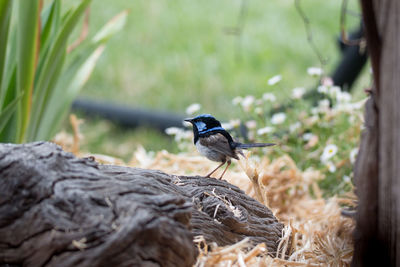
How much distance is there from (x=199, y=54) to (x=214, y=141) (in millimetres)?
4511

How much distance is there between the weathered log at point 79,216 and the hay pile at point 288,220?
160mm

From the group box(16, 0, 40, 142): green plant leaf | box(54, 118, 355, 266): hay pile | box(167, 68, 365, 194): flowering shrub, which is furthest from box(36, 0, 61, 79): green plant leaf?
box(167, 68, 365, 194): flowering shrub

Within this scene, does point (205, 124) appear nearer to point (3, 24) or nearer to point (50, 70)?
point (50, 70)

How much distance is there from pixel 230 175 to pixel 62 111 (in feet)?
3.10

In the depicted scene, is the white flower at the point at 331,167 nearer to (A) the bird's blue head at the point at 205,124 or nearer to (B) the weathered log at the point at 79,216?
(A) the bird's blue head at the point at 205,124

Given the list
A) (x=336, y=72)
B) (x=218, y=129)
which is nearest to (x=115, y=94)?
(x=336, y=72)

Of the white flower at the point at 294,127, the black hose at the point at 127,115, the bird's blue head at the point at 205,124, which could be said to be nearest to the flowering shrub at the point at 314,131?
the white flower at the point at 294,127

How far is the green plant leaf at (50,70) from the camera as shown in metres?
2.45

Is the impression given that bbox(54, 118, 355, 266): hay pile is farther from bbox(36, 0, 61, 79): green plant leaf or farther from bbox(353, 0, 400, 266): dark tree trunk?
bbox(36, 0, 61, 79): green plant leaf

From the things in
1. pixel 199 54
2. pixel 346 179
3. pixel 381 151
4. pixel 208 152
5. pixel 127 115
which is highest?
pixel 199 54

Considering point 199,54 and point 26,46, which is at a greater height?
point 199,54

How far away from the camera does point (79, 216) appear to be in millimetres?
1458

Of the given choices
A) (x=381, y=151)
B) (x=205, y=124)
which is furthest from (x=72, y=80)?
(x=381, y=151)

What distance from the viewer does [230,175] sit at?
8.69 feet
